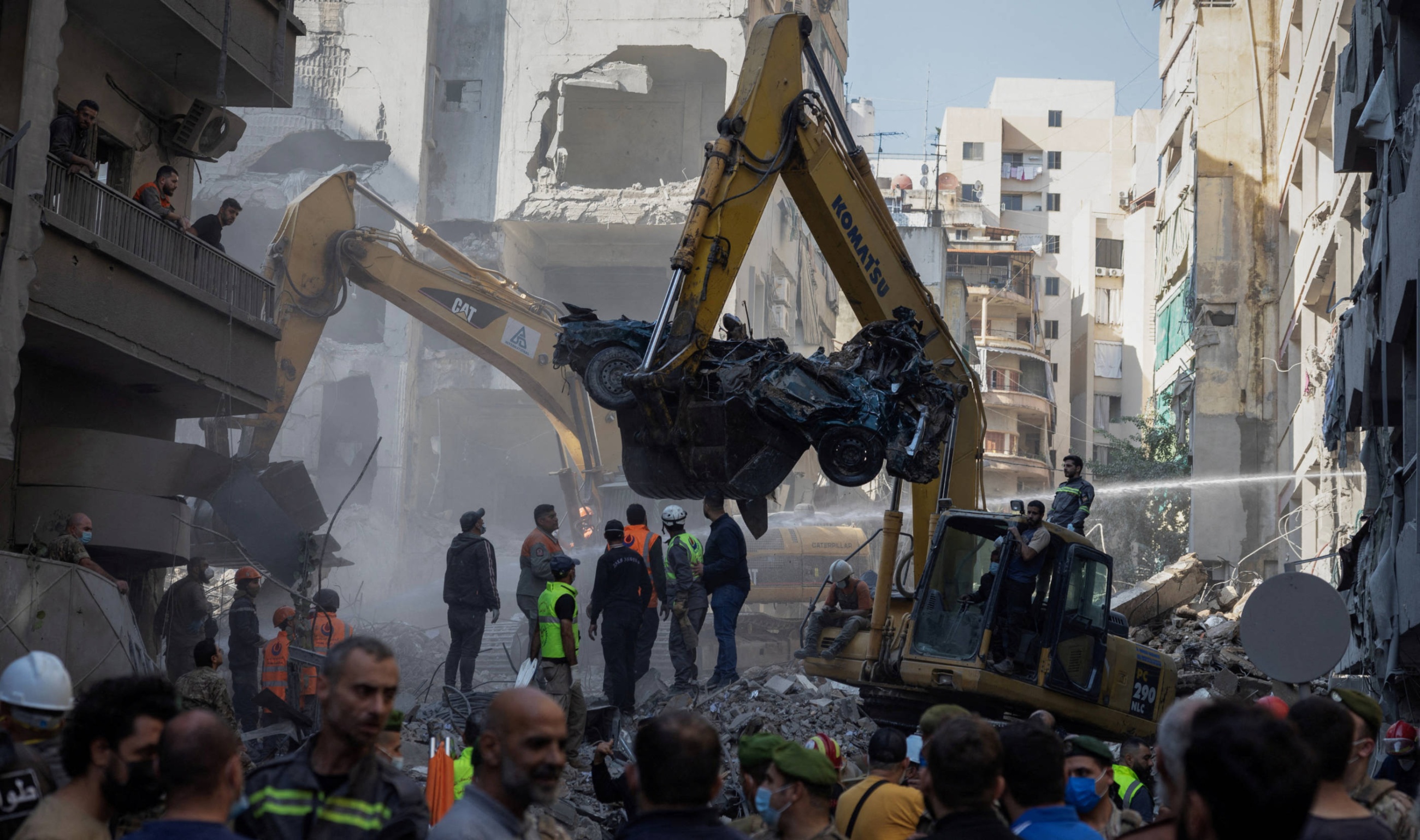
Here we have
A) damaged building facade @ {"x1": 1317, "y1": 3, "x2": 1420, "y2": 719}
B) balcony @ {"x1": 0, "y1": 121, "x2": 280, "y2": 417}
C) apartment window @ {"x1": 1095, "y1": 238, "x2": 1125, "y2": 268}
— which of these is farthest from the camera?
apartment window @ {"x1": 1095, "y1": 238, "x2": 1125, "y2": 268}

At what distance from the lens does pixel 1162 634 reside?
18.0 m

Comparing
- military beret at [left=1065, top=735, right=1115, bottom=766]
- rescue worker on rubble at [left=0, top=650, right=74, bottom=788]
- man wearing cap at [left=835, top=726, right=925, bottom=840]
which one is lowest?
man wearing cap at [left=835, top=726, right=925, bottom=840]

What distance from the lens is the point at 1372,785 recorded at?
476 cm

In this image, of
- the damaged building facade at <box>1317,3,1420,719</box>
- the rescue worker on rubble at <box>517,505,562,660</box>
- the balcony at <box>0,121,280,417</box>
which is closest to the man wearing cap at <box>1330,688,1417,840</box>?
the damaged building facade at <box>1317,3,1420,719</box>

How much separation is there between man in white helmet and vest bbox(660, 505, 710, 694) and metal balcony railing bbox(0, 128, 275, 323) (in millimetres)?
5100

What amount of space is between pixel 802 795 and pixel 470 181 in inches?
1137

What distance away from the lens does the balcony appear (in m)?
10.8

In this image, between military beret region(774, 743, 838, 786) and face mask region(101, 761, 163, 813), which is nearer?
face mask region(101, 761, 163, 813)

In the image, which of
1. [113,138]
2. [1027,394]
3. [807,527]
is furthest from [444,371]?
[1027,394]

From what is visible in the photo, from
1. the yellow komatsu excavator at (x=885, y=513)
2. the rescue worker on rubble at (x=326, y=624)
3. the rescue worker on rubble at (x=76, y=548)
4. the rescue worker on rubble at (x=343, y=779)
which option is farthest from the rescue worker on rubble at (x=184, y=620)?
the rescue worker on rubble at (x=343, y=779)

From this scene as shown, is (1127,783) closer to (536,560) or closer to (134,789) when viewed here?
(134,789)

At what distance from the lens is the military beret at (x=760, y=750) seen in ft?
15.2

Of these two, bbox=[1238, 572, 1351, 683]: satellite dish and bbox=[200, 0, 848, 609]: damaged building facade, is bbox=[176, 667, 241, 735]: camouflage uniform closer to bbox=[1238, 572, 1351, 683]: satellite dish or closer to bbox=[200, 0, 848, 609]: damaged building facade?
bbox=[1238, 572, 1351, 683]: satellite dish

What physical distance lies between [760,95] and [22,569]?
6262 millimetres
